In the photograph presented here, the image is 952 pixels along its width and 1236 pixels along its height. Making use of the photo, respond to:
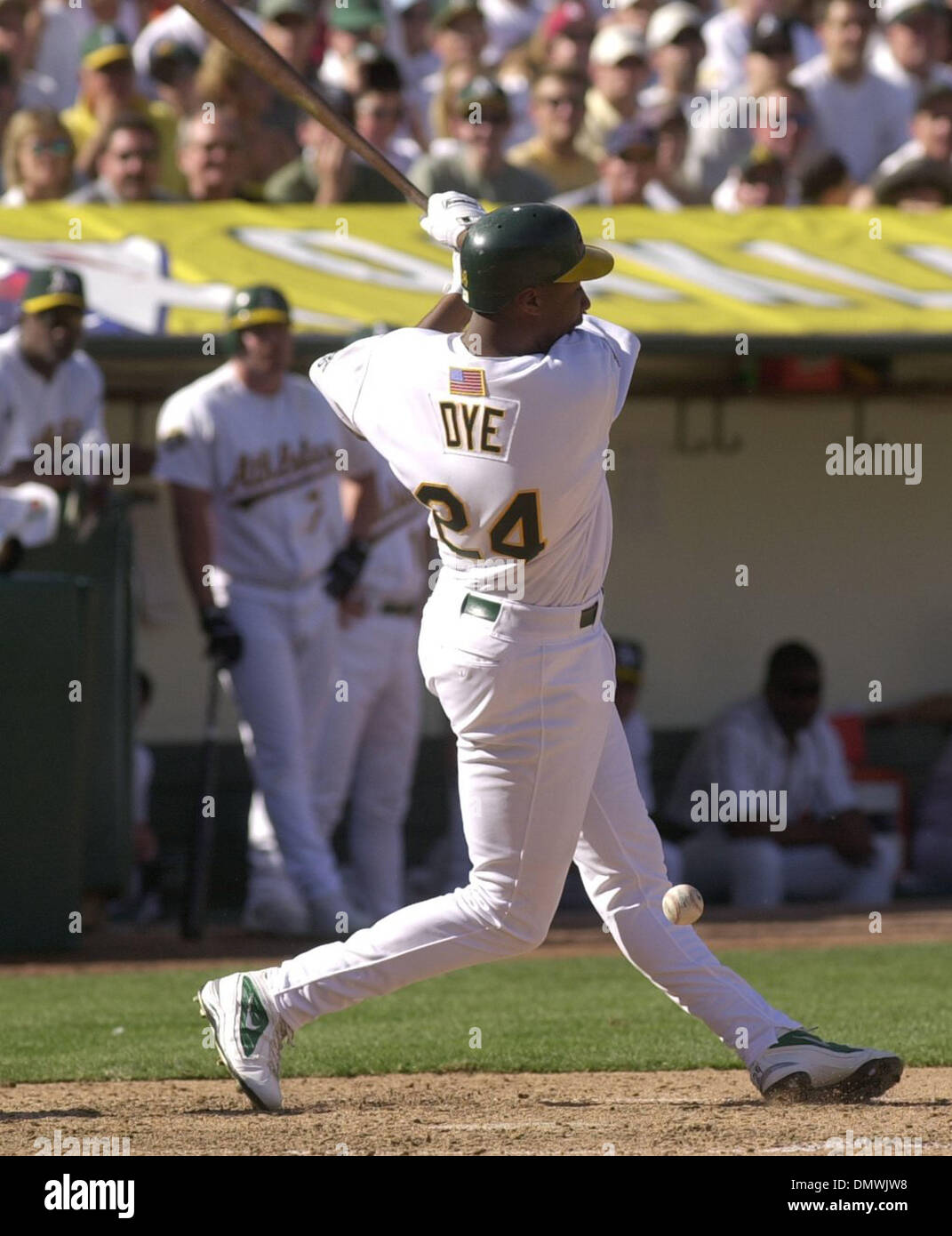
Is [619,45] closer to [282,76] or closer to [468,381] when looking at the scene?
[282,76]

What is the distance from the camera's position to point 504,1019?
230 inches

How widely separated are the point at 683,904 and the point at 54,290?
13.3ft

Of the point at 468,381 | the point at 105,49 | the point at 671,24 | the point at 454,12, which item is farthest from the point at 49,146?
the point at 468,381

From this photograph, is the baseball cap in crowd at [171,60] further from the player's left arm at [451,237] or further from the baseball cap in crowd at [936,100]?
the player's left arm at [451,237]

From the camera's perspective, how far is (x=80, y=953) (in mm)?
7195

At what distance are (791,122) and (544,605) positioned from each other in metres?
6.49

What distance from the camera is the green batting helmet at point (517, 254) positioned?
385 cm

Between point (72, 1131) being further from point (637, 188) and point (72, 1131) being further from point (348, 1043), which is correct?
point (637, 188)

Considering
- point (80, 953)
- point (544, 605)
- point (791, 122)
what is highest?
point (791, 122)

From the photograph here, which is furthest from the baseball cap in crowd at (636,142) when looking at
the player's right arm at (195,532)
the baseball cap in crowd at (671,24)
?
the player's right arm at (195,532)

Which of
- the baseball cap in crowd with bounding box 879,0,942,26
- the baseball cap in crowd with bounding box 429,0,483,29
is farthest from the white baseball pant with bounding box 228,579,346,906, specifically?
the baseball cap in crowd with bounding box 879,0,942,26

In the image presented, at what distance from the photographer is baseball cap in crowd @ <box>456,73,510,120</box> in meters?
8.88
